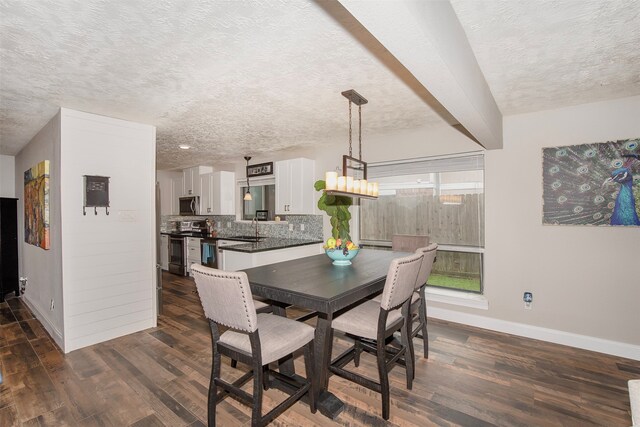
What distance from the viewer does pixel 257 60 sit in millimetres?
2076

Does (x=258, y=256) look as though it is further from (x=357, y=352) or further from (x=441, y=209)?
(x=441, y=209)

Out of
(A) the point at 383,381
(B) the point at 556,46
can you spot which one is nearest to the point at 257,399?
(A) the point at 383,381

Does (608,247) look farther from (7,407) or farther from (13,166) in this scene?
(13,166)

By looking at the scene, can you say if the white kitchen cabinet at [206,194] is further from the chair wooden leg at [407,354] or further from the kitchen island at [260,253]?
the chair wooden leg at [407,354]

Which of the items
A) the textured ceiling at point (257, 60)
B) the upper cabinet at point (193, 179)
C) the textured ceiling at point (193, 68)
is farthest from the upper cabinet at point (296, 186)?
the upper cabinet at point (193, 179)

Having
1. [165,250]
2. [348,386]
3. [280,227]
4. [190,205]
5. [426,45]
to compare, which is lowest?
[348,386]

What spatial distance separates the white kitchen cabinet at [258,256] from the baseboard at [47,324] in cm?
185

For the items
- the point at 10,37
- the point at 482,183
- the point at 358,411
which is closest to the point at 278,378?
the point at 358,411

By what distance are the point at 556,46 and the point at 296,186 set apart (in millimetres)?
3578

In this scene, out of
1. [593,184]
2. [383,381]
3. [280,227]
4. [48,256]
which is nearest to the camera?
[383,381]

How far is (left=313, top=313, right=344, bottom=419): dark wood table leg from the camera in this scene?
79.3 inches

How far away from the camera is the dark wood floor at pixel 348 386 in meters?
2.02

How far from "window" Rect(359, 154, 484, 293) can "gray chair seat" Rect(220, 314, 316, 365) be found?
2.54 metres

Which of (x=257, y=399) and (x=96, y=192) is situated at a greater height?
(x=96, y=192)
